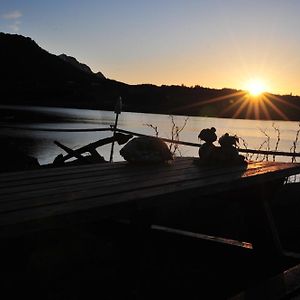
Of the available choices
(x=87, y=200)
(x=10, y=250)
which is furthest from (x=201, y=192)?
(x=10, y=250)

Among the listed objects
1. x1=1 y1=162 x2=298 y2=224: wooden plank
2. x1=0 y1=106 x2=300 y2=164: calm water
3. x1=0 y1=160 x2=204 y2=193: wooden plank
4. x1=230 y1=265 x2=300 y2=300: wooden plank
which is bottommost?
x1=0 y1=106 x2=300 y2=164: calm water

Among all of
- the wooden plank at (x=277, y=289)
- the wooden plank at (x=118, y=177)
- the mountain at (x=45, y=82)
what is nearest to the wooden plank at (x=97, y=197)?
the wooden plank at (x=118, y=177)

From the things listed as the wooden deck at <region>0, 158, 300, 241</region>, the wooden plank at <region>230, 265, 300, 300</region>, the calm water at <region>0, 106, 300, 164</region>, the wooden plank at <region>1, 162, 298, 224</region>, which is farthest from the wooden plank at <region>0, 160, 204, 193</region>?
the calm water at <region>0, 106, 300, 164</region>

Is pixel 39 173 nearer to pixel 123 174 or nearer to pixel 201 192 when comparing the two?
pixel 123 174

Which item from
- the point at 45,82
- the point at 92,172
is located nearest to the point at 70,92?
the point at 45,82

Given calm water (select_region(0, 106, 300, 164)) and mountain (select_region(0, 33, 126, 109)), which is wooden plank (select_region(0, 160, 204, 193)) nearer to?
calm water (select_region(0, 106, 300, 164))

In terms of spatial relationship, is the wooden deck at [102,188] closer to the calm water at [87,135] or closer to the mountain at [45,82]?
the calm water at [87,135]

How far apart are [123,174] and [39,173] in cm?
51

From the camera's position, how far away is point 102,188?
2.33 m

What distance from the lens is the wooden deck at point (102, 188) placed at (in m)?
1.76

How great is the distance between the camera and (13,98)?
8956cm

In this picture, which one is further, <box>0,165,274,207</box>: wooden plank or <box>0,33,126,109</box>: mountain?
<box>0,33,126,109</box>: mountain

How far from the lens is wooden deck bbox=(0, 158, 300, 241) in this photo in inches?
69.2

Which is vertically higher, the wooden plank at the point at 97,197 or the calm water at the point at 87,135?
the wooden plank at the point at 97,197
